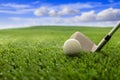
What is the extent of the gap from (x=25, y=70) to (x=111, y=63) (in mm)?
1973

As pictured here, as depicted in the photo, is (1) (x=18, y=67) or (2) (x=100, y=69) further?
(1) (x=18, y=67)

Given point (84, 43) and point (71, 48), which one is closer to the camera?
point (71, 48)

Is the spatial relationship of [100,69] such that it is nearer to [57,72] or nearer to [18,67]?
[57,72]

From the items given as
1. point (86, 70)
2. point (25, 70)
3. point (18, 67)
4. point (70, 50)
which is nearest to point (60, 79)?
point (86, 70)

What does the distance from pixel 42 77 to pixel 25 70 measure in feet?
2.93

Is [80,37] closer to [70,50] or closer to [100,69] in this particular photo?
[70,50]

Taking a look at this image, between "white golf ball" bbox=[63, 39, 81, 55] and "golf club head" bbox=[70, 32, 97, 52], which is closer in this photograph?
"white golf ball" bbox=[63, 39, 81, 55]

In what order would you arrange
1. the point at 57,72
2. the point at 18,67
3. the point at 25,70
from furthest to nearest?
the point at 18,67 < the point at 25,70 < the point at 57,72

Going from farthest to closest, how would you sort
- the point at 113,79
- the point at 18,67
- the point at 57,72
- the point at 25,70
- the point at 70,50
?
the point at 70,50
the point at 18,67
the point at 25,70
the point at 57,72
the point at 113,79

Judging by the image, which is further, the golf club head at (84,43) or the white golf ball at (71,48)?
the golf club head at (84,43)

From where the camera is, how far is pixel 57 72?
231 inches

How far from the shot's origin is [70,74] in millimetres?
5574

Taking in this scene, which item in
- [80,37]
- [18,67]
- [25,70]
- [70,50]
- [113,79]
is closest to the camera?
[113,79]

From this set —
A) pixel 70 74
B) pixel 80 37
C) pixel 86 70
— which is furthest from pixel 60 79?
pixel 80 37
